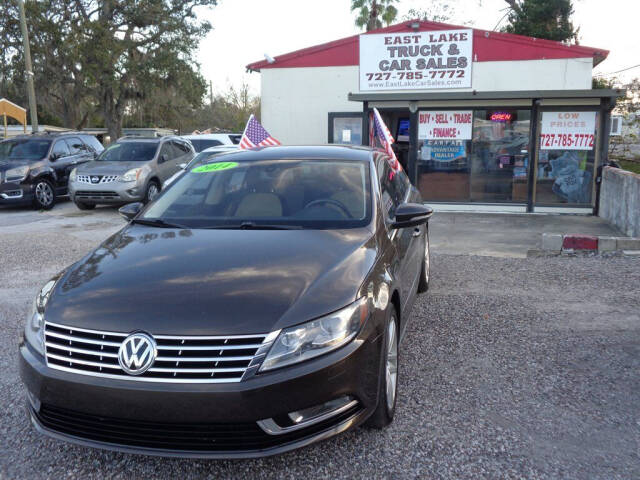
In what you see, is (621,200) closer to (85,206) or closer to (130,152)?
(130,152)

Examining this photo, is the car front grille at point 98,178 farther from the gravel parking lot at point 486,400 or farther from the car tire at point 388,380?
the car tire at point 388,380

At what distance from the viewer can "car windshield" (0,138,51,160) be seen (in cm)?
1434

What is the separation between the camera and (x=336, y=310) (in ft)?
9.39

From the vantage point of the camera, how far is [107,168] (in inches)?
518

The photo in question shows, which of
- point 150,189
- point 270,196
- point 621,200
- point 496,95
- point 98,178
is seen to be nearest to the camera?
point 270,196

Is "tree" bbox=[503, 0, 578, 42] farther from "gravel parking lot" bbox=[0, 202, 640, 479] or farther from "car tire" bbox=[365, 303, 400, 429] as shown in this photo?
"car tire" bbox=[365, 303, 400, 429]

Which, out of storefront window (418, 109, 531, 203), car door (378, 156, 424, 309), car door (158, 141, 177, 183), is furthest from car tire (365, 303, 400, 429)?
car door (158, 141, 177, 183)

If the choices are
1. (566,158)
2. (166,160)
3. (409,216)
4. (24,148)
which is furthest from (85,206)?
(409,216)

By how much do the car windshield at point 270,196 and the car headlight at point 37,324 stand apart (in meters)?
1.08

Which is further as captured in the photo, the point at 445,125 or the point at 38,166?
the point at 38,166

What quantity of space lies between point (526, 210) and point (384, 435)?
10.6 m

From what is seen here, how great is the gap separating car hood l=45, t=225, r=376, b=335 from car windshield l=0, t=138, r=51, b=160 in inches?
474

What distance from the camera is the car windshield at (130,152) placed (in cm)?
1387

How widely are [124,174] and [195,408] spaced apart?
11.2m
